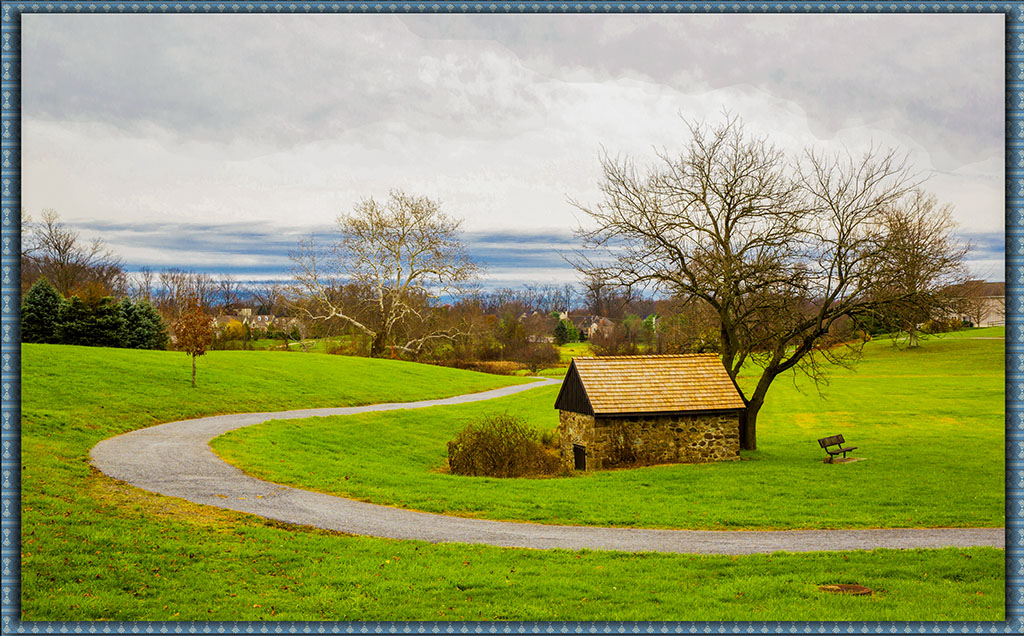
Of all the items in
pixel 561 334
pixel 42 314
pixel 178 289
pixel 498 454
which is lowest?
pixel 498 454

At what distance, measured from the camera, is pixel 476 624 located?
22.7ft

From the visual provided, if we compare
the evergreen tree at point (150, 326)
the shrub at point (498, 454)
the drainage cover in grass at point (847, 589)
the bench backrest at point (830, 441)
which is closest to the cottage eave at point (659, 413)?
the shrub at point (498, 454)

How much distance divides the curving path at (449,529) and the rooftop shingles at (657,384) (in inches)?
361

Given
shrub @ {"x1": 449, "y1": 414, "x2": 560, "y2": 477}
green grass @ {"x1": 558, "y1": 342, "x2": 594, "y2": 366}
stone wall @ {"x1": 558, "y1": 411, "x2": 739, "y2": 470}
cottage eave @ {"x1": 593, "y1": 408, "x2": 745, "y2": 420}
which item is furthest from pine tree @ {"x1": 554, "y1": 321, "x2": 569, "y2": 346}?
shrub @ {"x1": 449, "y1": 414, "x2": 560, "y2": 477}

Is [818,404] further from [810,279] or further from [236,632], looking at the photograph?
[236,632]

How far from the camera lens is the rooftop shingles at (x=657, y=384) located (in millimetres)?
22484

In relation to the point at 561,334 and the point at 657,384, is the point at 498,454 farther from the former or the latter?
the point at 561,334

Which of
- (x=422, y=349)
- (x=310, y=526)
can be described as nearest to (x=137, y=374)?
(x=310, y=526)

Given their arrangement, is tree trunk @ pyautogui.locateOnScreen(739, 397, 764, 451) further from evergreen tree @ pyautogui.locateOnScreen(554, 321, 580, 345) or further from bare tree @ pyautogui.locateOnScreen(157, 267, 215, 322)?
evergreen tree @ pyautogui.locateOnScreen(554, 321, 580, 345)

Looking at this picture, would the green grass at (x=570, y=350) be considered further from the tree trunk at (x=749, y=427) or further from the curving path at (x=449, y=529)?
the curving path at (x=449, y=529)

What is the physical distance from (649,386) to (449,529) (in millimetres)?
11805

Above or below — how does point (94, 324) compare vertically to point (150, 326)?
above

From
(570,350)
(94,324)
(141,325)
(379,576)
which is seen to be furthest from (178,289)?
(379,576)

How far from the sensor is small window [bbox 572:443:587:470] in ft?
74.3
